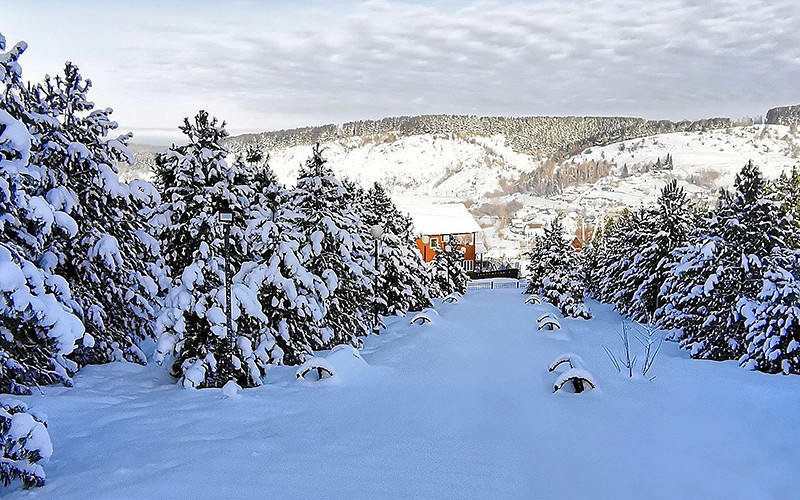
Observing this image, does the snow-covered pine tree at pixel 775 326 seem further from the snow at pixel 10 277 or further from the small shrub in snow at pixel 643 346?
the snow at pixel 10 277

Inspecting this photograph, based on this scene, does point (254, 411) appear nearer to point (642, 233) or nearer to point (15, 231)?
point (15, 231)

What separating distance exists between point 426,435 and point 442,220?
5855 centimetres

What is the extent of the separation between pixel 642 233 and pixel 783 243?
1170cm

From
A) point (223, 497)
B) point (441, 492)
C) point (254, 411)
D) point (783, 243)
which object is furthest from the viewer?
point (783, 243)

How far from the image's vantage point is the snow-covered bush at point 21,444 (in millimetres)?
4594

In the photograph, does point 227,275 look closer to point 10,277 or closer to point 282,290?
point 282,290

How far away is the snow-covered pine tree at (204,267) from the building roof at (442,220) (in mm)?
49139

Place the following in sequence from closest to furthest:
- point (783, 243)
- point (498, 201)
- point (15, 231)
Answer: point (15, 231), point (783, 243), point (498, 201)

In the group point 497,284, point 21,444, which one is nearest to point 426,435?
point 21,444

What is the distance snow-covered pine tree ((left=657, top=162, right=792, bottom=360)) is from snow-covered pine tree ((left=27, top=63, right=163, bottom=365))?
562 inches

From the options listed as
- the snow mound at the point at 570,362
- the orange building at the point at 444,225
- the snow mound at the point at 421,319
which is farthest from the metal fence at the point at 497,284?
the snow mound at the point at 570,362

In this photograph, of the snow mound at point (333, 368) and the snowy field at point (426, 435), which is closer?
the snowy field at point (426, 435)

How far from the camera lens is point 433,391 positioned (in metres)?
9.83

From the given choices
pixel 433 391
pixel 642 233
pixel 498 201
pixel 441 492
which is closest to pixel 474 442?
pixel 441 492
